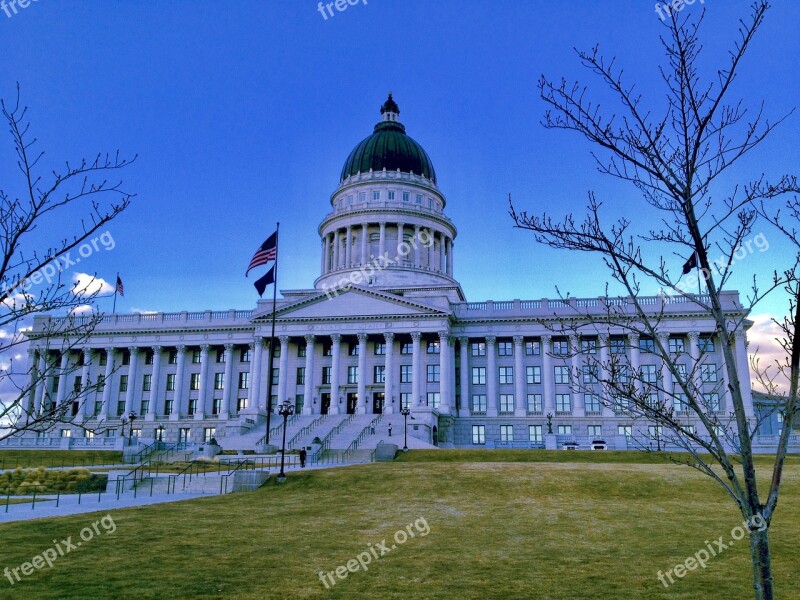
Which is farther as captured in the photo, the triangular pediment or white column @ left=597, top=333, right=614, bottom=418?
the triangular pediment

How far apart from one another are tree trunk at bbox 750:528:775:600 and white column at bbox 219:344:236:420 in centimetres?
7184

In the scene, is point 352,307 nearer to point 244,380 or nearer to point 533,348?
point 244,380

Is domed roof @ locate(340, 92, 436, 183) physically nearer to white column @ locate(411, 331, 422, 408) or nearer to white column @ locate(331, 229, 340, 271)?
white column @ locate(331, 229, 340, 271)

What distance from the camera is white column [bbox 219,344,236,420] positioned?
75.7 m

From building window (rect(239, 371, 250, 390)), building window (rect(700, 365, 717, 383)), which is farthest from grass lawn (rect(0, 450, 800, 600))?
building window (rect(239, 371, 250, 390))

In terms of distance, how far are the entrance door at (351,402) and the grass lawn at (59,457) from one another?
25349 mm

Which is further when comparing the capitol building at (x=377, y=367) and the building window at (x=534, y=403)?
the building window at (x=534, y=403)

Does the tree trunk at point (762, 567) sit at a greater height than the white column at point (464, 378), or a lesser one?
lesser

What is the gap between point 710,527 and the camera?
20484 mm

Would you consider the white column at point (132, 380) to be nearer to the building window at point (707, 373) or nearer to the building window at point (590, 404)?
the building window at point (590, 404)

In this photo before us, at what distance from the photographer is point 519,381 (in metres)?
72.0

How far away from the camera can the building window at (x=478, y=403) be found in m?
72.8

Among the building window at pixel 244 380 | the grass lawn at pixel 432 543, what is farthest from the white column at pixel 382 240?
the grass lawn at pixel 432 543

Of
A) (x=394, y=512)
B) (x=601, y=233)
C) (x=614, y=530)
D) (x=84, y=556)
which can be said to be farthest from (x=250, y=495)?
(x=601, y=233)
